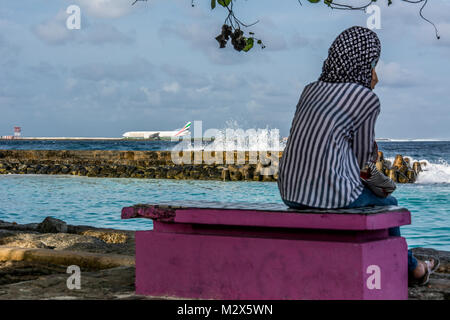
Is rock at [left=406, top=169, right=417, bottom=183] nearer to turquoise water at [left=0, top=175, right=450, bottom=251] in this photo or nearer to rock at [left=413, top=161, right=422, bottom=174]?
rock at [left=413, top=161, right=422, bottom=174]

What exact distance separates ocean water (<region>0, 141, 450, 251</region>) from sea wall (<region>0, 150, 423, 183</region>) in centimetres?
106

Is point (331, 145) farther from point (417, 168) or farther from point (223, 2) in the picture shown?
point (417, 168)

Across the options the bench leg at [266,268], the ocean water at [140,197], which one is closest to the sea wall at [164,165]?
the ocean water at [140,197]

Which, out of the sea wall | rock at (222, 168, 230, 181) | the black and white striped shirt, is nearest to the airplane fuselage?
the sea wall

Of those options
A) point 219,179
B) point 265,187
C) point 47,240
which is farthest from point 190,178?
point 47,240

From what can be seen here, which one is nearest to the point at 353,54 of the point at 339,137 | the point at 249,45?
the point at 339,137

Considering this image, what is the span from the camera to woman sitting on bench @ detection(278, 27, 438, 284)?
3115 millimetres

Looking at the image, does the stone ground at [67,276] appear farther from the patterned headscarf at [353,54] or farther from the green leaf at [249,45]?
the green leaf at [249,45]

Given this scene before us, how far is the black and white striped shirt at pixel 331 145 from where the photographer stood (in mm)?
3109

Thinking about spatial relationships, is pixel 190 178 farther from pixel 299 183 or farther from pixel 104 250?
pixel 299 183

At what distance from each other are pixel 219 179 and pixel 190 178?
1.30m

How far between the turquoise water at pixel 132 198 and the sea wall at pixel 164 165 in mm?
1242

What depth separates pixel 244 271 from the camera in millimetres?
3182
